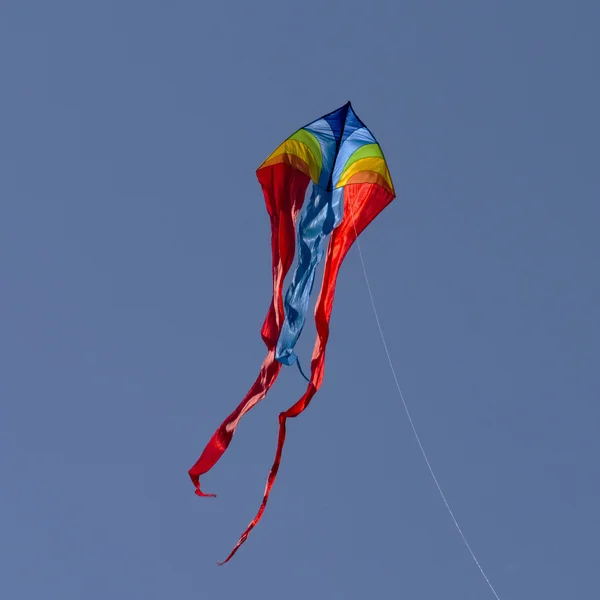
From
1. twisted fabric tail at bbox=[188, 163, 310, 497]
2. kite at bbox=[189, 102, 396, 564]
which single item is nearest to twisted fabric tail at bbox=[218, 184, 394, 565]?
kite at bbox=[189, 102, 396, 564]

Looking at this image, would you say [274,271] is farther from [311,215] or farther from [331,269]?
[311,215]

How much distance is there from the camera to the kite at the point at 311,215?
1566 cm

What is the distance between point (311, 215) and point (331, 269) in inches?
45.1

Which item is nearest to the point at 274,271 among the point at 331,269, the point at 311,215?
the point at 331,269

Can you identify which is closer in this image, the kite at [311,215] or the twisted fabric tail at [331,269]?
the twisted fabric tail at [331,269]

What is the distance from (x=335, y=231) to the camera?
57.7ft

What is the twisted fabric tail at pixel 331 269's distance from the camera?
1432 centimetres

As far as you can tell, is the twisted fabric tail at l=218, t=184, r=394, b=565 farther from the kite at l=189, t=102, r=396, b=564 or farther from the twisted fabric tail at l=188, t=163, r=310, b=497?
the twisted fabric tail at l=188, t=163, r=310, b=497

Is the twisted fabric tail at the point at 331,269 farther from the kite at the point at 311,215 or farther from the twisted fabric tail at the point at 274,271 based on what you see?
the twisted fabric tail at the point at 274,271

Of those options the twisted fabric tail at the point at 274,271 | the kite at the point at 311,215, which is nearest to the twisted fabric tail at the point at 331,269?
the kite at the point at 311,215

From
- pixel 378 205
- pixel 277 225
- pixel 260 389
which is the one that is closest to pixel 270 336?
pixel 260 389

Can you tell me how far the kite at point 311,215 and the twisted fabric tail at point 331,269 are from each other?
1 cm

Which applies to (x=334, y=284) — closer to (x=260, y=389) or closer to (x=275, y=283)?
(x=275, y=283)

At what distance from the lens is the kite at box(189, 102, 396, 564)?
51.4 ft
